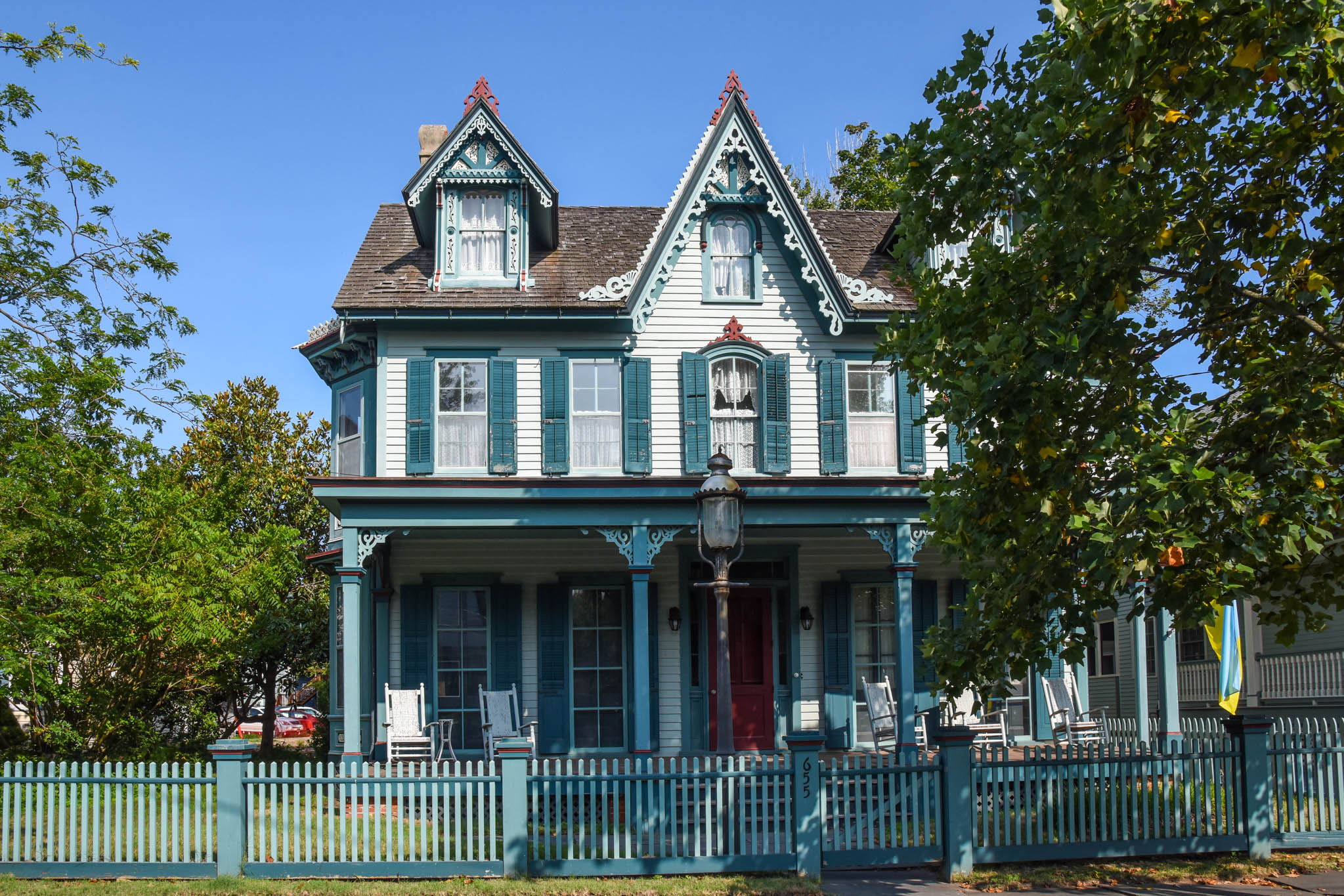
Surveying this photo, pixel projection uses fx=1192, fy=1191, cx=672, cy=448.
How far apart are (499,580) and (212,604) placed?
13.3 ft

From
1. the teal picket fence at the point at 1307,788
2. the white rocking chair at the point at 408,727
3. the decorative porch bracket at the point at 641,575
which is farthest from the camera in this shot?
the white rocking chair at the point at 408,727

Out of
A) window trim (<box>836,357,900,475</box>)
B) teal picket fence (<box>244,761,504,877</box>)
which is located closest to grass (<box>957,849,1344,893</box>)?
teal picket fence (<box>244,761,504,877</box>)

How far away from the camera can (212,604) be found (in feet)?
53.1

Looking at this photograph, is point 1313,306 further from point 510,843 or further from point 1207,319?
point 510,843

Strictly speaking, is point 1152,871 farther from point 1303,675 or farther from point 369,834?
point 1303,675

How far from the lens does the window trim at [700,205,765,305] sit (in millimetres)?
17891

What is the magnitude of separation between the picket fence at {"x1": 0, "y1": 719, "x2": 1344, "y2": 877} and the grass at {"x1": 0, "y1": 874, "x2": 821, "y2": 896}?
4.2 inches

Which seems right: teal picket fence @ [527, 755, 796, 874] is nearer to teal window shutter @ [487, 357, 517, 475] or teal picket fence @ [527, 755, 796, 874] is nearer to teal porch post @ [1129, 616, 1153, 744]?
teal window shutter @ [487, 357, 517, 475]

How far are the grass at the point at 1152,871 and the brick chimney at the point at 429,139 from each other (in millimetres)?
14236

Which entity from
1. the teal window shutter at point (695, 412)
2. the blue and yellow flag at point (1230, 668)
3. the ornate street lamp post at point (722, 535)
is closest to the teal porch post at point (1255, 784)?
the blue and yellow flag at point (1230, 668)

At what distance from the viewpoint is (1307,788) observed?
464 inches

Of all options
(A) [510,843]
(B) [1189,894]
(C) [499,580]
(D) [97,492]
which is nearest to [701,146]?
(C) [499,580]

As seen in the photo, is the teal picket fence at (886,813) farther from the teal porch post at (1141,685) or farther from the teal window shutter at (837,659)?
the teal window shutter at (837,659)

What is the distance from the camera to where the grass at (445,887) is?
10273 millimetres
